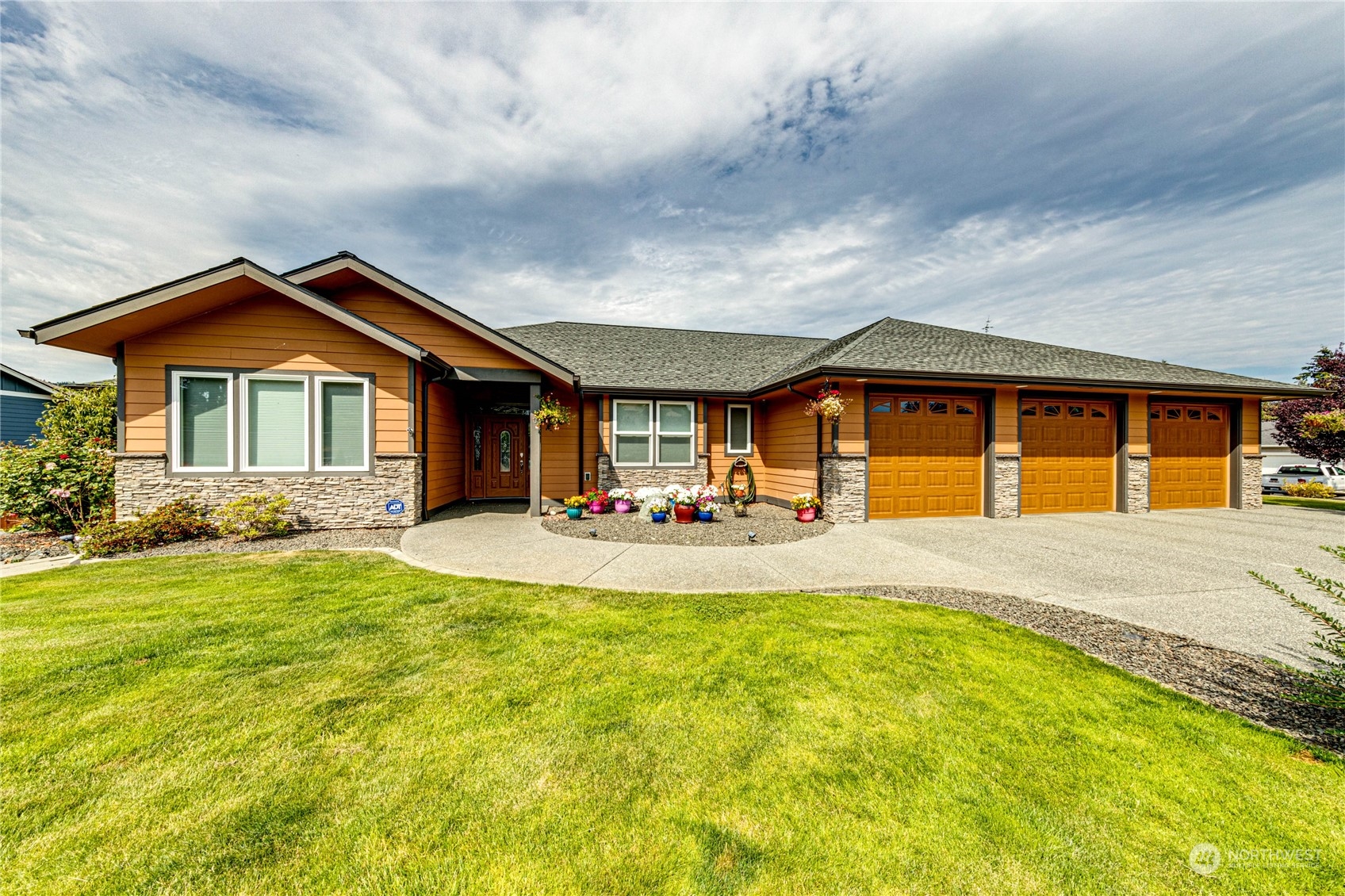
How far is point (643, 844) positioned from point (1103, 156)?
45.8 ft

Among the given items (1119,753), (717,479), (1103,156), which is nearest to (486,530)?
(717,479)

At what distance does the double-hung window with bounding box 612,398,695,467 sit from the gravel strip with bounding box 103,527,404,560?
212 inches

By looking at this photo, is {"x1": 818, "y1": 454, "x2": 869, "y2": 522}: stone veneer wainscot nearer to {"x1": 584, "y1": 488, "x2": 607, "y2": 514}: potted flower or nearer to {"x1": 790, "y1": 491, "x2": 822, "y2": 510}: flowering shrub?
{"x1": 790, "y1": 491, "x2": 822, "y2": 510}: flowering shrub

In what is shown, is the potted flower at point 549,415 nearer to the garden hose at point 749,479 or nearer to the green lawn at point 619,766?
the garden hose at point 749,479

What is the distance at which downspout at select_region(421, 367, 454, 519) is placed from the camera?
377 inches

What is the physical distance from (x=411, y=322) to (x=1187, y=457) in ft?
63.2

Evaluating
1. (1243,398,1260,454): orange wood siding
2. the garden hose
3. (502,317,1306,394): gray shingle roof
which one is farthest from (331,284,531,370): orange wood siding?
(1243,398,1260,454): orange wood siding

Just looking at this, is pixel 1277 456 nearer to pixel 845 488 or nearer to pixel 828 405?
pixel 845 488

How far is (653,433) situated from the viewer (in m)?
12.2

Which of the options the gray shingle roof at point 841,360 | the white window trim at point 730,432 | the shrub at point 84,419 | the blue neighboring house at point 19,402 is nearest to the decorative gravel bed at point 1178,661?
the gray shingle roof at point 841,360

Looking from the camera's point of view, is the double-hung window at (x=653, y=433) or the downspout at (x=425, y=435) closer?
the downspout at (x=425, y=435)

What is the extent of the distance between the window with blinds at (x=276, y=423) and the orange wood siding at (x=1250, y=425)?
22.1 metres

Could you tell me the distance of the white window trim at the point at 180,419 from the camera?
8336 millimetres

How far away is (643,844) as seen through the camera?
191 centimetres
